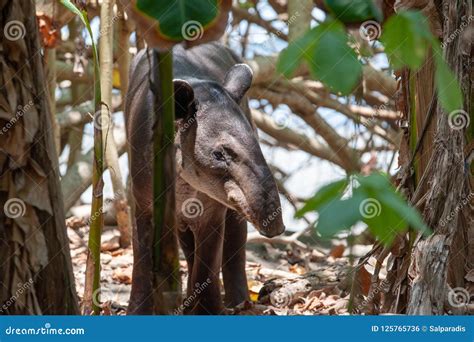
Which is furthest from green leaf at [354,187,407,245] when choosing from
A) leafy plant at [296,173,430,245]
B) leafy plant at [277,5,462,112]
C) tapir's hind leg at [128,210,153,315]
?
tapir's hind leg at [128,210,153,315]

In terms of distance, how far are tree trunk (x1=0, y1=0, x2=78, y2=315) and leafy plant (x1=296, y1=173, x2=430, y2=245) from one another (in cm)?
92

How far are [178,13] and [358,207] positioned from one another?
712 millimetres

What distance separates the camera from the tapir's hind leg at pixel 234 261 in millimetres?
3990

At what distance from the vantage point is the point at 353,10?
3.69 feet

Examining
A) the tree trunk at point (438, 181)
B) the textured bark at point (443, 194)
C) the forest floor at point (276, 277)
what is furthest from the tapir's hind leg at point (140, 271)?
the textured bark at point (443, 194)

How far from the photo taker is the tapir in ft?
10.4

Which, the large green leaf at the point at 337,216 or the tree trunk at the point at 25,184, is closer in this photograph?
the large green leaf at the point at 337,216

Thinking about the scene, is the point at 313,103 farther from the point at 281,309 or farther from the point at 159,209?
the point at 159,209

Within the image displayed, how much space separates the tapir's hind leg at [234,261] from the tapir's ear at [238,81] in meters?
0.60

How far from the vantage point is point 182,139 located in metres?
3.54

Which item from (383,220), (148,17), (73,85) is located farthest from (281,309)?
(73,85)

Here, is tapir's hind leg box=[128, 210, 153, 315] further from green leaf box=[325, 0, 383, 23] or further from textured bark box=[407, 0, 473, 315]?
green leaf box=[325, 0, 383, 23]

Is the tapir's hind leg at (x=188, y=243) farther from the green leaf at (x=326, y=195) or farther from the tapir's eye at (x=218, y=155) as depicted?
the green leaf at (x=326, y=195)

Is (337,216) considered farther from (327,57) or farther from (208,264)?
(208,264)
